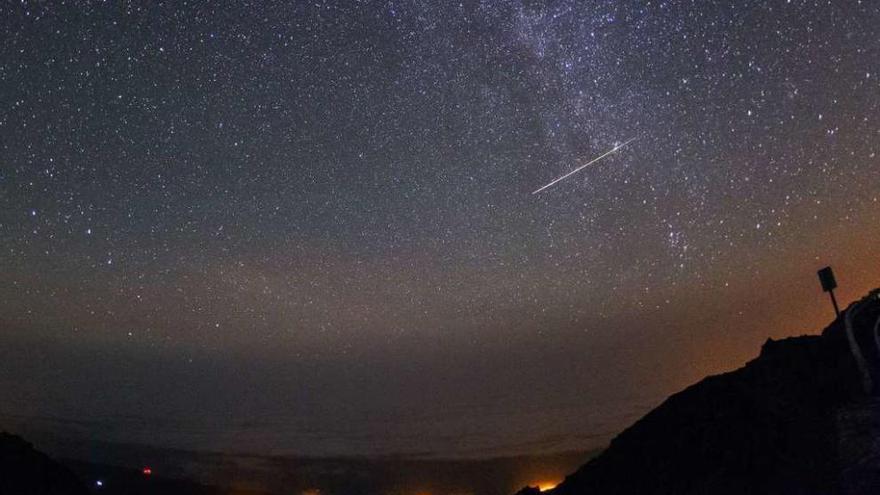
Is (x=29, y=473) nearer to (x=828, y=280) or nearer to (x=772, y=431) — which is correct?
(x=772, y=431)

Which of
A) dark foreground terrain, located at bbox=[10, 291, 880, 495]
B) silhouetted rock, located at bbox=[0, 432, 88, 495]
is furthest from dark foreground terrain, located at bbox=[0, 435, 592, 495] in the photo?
dark foreground terrain, located at bbox=[10, 291, 880, 495]

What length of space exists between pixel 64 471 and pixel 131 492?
154ft

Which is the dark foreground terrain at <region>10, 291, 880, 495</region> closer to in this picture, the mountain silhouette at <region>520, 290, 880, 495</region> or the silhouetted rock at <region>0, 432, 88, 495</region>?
the mountain silhouette at <region>520, 290, 880, 495</region>

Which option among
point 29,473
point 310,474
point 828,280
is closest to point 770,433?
point 828,280

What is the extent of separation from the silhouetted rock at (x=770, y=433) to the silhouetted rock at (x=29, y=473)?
24.5 metres

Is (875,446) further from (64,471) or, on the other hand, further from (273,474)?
(273,474)

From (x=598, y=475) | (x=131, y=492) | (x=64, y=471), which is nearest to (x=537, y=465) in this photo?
(x=131, y=492)

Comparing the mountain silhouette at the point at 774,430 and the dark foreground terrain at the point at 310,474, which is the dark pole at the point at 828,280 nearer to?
the mountain silhouette at the point at 774,430

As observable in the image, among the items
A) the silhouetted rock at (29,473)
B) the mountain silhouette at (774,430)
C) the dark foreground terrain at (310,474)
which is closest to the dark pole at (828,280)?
the mountain silhouette at (774,430)

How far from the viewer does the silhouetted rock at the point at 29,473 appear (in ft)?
78.7

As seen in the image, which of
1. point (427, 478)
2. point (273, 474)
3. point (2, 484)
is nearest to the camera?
point (2, 484)

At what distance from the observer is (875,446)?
26.1 ft

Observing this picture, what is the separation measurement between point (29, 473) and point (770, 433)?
30476mm

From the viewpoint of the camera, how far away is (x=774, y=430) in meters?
10.1
